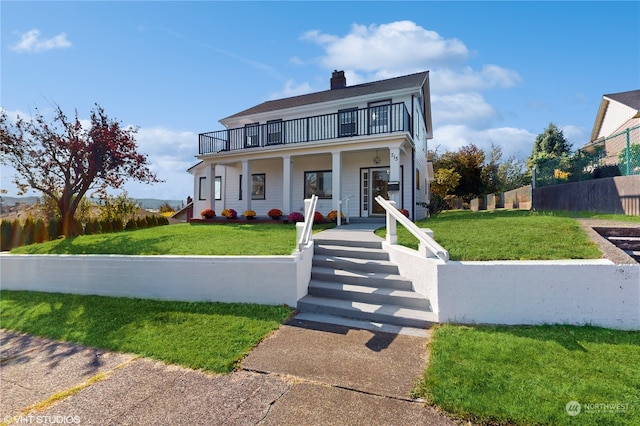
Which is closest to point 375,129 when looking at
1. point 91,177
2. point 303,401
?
point 91,177

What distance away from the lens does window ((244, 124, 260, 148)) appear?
15297mm

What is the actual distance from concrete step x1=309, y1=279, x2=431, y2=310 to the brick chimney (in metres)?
15.1

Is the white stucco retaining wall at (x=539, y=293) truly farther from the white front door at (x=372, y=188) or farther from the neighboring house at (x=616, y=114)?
the neighboring house at (x=616, y=114)

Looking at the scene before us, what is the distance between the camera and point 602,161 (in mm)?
9359

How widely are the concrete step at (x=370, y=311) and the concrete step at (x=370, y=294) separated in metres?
0.08

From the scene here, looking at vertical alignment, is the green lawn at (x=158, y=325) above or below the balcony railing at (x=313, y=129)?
below

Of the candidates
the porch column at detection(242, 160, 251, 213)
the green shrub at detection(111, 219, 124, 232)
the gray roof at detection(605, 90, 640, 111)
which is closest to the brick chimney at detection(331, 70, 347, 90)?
the porch column at detection(242, 160, 251, 213)

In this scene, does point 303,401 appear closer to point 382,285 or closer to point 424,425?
point 424,425

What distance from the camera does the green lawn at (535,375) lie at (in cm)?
231

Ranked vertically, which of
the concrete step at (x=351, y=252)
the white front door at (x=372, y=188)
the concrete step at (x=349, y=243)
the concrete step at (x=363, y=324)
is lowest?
the concrete step at (x=363, y=324)

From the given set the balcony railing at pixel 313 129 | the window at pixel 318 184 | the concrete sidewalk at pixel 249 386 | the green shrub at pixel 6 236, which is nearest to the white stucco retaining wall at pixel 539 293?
the concrete sidewalk at pixel 249 386

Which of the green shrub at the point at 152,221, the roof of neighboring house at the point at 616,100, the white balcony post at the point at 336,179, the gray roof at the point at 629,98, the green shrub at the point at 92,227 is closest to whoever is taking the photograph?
the green shrub at the point at 92,227

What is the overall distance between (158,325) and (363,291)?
3112 mm

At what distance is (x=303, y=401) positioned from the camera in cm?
264
